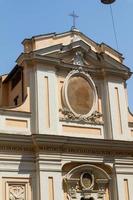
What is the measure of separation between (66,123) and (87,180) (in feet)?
6.94

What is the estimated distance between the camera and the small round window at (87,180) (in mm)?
16766

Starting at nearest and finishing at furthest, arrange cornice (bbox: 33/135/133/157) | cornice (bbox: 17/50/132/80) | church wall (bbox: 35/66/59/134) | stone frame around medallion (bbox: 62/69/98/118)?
cornice (bbox: 33/135/133/157)
church wall (bbox: 35/66/59/134)
stone frame around medallion (bbox: 62/69/98/118)
cornice (bbox: 17/50/132/80)

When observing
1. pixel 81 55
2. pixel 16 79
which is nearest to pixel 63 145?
pixel 16 79

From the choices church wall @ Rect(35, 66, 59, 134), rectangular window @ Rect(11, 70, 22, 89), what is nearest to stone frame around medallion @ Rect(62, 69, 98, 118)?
church wall @ Rect(35, 66, 59, 134)

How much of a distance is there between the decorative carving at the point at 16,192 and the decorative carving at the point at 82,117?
2977 mm

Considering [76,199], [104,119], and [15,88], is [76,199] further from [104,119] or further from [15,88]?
[15,88]

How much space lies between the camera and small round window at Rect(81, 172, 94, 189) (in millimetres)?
16766

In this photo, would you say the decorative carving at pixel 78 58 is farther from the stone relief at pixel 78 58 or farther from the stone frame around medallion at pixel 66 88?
the stone frame around medallion at pixel 66 88

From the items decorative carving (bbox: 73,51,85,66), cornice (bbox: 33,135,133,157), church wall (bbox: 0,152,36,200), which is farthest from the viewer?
decorative carving (bbox: 73,51,85,66)

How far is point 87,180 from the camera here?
1689cm

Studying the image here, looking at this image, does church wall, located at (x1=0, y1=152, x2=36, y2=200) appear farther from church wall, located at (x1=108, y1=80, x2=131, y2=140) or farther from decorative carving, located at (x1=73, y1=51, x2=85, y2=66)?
decorative carving, located at (x1=73, y1=51, x2=85, y2=66)

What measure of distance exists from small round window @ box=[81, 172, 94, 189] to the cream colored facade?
0.03 metres

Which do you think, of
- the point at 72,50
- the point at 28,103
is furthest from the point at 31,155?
the point at 72,50

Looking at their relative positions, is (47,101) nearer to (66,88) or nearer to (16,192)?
(66,88)
